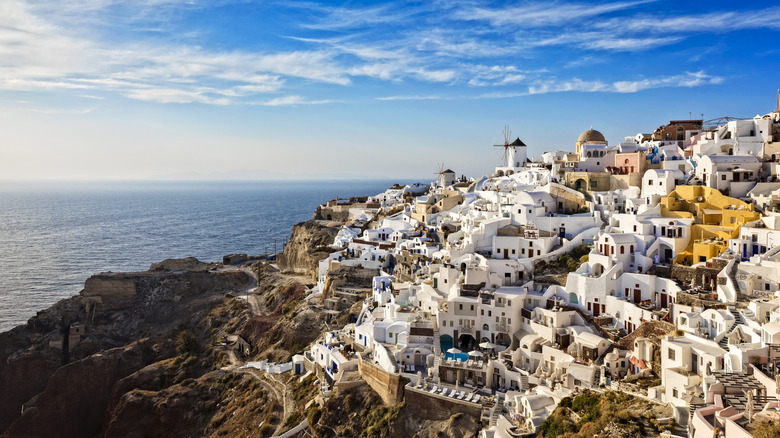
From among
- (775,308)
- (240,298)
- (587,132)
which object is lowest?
(240,298)

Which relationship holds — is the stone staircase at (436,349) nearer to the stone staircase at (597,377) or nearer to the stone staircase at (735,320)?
the stone staircase at (597,377)

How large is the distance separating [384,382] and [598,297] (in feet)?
38.2

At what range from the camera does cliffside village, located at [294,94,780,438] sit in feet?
68.3

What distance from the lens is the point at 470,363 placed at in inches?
1043

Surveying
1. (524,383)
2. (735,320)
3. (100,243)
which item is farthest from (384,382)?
(100,243)

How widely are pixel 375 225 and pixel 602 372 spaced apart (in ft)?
114

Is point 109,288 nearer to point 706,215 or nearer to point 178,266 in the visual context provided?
point 178,266

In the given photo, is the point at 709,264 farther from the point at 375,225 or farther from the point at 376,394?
the point at 375,225

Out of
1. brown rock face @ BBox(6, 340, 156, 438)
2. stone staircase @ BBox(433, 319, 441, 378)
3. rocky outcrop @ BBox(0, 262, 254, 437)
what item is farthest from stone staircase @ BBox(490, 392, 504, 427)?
brown rock face @ BBox(6, 340, 156, 438)

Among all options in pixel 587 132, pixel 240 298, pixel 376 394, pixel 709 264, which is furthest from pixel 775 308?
pixel 240 298

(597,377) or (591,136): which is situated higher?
(591,136)

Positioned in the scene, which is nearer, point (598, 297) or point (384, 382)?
point (384, 382)

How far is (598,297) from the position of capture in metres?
28.0

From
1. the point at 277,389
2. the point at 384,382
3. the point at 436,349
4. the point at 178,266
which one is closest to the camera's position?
the point at 384,382
